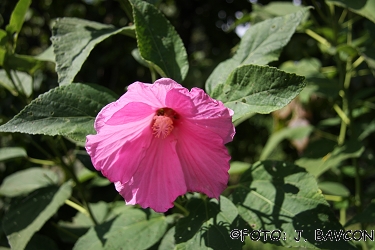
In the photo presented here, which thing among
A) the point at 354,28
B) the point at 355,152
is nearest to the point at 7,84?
the point at 355,152

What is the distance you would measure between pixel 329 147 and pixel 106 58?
1177 mm

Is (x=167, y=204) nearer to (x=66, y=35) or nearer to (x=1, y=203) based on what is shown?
(x=66, y=35)

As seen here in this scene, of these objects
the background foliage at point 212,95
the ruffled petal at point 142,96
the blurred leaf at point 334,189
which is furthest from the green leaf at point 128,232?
the blurred leaf at point 334,189

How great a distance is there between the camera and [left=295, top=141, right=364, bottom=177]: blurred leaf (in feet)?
4.80

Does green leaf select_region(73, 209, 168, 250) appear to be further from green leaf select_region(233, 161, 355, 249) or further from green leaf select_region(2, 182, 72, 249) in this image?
green leaf select_region(233, 161, 355, 249)

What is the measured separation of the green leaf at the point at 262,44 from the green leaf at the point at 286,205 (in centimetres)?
27

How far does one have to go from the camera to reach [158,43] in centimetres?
110

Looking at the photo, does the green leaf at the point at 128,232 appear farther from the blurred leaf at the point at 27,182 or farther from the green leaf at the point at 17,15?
the green leaf at the point at 17,15

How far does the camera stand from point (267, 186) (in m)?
1.11

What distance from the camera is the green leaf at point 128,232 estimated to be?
1.15m

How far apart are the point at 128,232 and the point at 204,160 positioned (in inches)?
14.5

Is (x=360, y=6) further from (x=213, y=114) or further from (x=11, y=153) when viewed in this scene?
(x=11, y=153)

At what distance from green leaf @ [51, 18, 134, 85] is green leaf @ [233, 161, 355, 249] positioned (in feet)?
1.71

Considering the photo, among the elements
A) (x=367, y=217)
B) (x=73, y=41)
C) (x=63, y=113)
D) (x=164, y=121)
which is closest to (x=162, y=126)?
(x=164, y=121)
